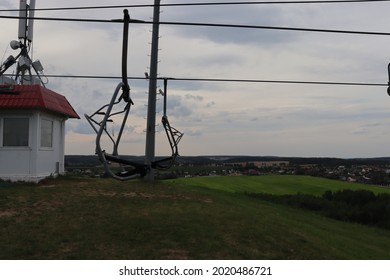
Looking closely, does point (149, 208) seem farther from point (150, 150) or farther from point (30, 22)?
point (30, 22)

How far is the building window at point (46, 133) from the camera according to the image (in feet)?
67.0

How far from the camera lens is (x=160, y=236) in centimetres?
1055

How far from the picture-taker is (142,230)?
10992 millimetres

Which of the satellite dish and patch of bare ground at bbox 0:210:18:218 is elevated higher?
the satellite dish

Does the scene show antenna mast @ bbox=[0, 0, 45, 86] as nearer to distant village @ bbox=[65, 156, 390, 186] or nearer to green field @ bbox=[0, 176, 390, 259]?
green field @ bbox=[0, 176, 390, 259]

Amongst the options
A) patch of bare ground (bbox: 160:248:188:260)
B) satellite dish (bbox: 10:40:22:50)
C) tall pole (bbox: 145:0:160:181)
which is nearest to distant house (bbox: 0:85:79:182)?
satellite dish (bbox: 10:40:22:50)

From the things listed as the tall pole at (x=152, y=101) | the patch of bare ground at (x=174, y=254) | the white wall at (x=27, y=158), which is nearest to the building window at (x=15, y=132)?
the white wall at (x=27, y=158)

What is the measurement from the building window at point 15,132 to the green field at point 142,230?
3.67 metres

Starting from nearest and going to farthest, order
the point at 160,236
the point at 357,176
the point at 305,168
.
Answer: the point at 160,236
the point at 357,176
the point at 305,168

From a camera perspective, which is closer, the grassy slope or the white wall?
the white wall

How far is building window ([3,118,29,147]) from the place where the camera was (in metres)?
19.6

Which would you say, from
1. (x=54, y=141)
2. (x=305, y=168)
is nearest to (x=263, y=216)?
(x=54, y=141)

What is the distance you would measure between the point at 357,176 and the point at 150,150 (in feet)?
103

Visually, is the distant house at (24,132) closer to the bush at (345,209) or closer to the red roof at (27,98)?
the red roof at (27,98)
